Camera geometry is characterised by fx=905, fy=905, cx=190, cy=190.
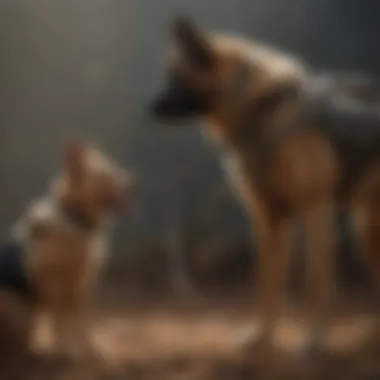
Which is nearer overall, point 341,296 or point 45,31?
point 341,296

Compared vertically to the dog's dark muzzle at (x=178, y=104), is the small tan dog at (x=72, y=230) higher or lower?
lower

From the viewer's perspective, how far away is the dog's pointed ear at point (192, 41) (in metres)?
2.19

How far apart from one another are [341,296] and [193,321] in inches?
13.9

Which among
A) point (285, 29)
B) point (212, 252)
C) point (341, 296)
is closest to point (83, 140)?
point (212, 252)

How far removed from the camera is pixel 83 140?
2.21 m

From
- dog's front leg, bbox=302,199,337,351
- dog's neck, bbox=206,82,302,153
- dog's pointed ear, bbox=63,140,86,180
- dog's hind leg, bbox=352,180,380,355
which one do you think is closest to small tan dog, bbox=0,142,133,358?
dog's pointed ear, bbox=63,140,86,180

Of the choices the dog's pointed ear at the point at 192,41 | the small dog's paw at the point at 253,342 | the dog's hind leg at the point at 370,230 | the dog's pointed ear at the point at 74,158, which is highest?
the dog's pointed ear at the point at 192,41

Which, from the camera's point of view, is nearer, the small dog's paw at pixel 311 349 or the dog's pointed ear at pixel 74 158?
the small dog's paw at pixel 311 349

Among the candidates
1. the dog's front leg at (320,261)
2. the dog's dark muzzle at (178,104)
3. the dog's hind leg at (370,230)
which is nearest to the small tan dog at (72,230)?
the dog's dark muzzle at (178,104)

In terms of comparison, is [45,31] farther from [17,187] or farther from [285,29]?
[285,29]

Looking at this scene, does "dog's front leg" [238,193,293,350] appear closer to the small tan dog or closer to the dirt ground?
the dirt ground

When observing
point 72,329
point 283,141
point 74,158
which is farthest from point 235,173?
point 72,329

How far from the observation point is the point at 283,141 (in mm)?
2164

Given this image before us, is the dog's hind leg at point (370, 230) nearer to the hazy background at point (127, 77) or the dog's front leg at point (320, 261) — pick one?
the dog's front leg at point (320, 261)
